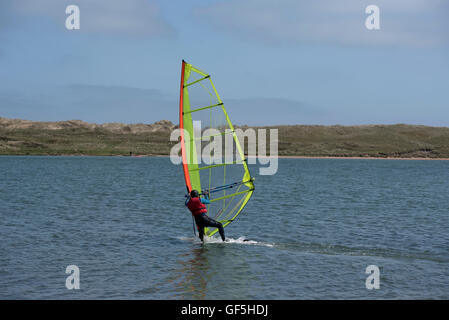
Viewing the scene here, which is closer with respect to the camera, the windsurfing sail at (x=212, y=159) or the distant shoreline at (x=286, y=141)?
the windsurfing sail at (x=212, y=159)

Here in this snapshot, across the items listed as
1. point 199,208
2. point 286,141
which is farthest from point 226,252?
point 286,141

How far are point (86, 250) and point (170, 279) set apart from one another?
4861 millimetres

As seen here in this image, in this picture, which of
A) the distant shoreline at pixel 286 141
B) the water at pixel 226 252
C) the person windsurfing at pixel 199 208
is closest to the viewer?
the water at pixel 226 252

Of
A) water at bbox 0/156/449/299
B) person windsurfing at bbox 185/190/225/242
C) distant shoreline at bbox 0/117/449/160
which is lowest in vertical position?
water at bbox 0/156/449/299

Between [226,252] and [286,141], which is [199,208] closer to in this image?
[226,252]

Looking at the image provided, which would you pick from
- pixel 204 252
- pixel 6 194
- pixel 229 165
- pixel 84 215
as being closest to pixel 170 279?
pixel 204 252

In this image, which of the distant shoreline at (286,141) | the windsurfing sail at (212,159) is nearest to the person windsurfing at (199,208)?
the windsurfing sail at (212,159)

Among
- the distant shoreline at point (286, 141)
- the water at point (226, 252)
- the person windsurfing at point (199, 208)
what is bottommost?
the water at point (226, 252)

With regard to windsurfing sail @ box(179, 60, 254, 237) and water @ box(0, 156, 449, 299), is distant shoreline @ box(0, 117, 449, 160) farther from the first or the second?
windsurfing sail @ box(179, 60, 254, 237)

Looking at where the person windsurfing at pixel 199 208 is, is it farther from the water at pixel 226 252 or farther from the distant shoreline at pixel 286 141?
the distant shoreline at pixel 286 141

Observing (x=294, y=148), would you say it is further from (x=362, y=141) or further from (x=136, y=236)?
(x=136, y=236)

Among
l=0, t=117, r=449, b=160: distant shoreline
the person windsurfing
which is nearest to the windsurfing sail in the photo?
the person windsurfing

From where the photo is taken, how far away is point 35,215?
2789 cm

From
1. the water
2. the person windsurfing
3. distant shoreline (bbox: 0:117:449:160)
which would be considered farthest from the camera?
distant shoreline (bbox: 0:117:449:160)
